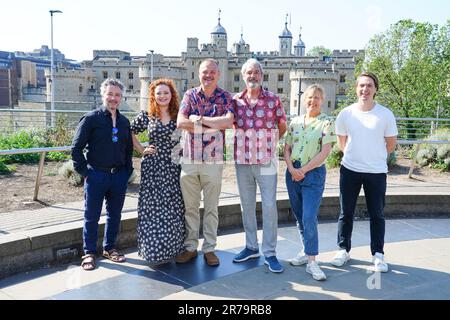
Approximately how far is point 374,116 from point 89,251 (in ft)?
9.74

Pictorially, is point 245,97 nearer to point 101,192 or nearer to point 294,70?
point 101,192

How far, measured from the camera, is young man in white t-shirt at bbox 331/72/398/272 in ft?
13.1

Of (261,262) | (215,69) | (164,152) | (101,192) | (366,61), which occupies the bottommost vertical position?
(261,262)

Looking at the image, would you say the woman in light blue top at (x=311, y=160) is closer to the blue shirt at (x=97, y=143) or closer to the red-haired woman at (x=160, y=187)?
the red-haired woman at (x=160, y=187)

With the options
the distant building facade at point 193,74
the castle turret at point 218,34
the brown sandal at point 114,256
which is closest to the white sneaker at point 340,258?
the brown sandal at point 114,256

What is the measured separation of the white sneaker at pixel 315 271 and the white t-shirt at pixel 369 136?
982 mm

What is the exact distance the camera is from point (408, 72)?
29.8 m

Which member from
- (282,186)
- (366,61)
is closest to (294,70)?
(366,61)

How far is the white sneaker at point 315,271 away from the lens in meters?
3.79

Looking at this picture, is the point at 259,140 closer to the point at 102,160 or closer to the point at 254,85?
the point at 254,85

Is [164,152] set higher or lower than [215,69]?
lower

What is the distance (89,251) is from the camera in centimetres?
409

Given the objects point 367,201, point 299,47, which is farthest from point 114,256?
point 299,47

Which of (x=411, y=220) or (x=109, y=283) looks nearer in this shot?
(x=109, y=283)
